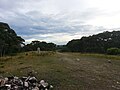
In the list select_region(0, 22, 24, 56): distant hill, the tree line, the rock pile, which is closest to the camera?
the rock pile

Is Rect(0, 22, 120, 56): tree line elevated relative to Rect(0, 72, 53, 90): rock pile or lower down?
elevated

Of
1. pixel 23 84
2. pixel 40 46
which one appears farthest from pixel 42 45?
pixel 23 84

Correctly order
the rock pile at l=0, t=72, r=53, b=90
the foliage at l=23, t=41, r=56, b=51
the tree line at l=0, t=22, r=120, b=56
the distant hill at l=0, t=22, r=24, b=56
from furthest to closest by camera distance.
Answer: the foliage at l=23, t=41, r=56, b=51
the tree line at l=0, t=22, r=120, b=56
the distant hill at l=0, t=22, r=24, b=56
the rock pile at l=0, t=72, r=53, b=90

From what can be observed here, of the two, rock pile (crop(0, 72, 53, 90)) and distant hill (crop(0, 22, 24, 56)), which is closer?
rock pile (crop(0, 72, 53, 90))

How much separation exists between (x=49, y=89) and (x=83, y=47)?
181ft

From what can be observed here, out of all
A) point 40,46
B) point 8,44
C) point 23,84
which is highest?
point 8,44

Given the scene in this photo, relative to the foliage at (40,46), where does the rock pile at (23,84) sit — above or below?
below

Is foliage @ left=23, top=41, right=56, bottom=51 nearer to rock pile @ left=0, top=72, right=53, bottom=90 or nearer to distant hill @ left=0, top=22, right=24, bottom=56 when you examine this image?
distant hill @ left=0, top=22, right=24, bottom=56

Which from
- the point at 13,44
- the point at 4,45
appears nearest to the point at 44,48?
the point at 13,44

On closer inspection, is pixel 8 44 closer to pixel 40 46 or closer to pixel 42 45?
pixel 40 46

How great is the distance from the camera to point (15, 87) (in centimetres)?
1234

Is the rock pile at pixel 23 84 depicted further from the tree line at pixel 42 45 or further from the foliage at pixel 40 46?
the foliage at pixel 40 46

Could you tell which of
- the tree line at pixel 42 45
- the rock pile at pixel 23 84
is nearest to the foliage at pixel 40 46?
the tree line at pixel 42 45

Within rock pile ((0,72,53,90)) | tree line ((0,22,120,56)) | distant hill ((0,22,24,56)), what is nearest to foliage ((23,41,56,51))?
tree line ((0,22,120,56))
